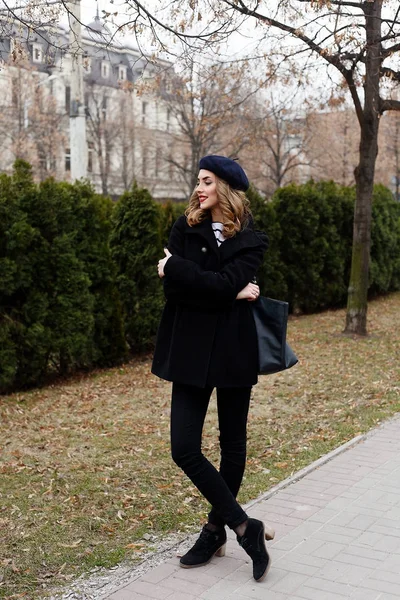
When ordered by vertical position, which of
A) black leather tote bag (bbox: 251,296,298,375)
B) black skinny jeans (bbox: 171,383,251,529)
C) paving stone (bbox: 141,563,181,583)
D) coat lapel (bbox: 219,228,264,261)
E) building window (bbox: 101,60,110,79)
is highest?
building window (bbox: 101,60,110,79)

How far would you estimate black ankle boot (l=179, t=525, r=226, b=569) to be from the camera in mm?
3850

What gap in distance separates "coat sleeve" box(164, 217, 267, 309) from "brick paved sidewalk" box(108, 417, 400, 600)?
1367mm

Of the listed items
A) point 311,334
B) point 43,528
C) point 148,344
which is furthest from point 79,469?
point 311,334

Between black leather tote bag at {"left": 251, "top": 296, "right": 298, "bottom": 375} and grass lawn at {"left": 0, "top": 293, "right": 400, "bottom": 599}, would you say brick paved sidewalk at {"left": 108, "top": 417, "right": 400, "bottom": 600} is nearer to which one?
grass lawn at {"left": 0, "top": 293, "right": 400, "bottom": 599}

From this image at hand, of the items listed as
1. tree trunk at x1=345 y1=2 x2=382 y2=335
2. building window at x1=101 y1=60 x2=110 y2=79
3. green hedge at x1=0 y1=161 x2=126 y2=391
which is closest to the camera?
green hedge at x1=0 y1=161 x2=126 y2=391

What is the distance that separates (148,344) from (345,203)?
8.24 m

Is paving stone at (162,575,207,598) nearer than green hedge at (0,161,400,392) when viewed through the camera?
Yes

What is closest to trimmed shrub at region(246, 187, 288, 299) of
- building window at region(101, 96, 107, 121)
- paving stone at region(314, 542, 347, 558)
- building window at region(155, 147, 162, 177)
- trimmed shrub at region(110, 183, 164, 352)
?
trimmed shrub at region(110, 183, 164, 352)

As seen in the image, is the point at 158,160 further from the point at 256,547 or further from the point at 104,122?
the point at 256,547

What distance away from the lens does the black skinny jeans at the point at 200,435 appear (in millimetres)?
3586

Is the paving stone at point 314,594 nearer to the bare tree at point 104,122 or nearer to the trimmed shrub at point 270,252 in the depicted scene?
the trimmed shrub at point 270,252

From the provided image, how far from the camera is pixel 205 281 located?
351 cm

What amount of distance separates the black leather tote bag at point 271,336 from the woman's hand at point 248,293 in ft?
0.23

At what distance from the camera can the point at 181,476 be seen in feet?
18.0
